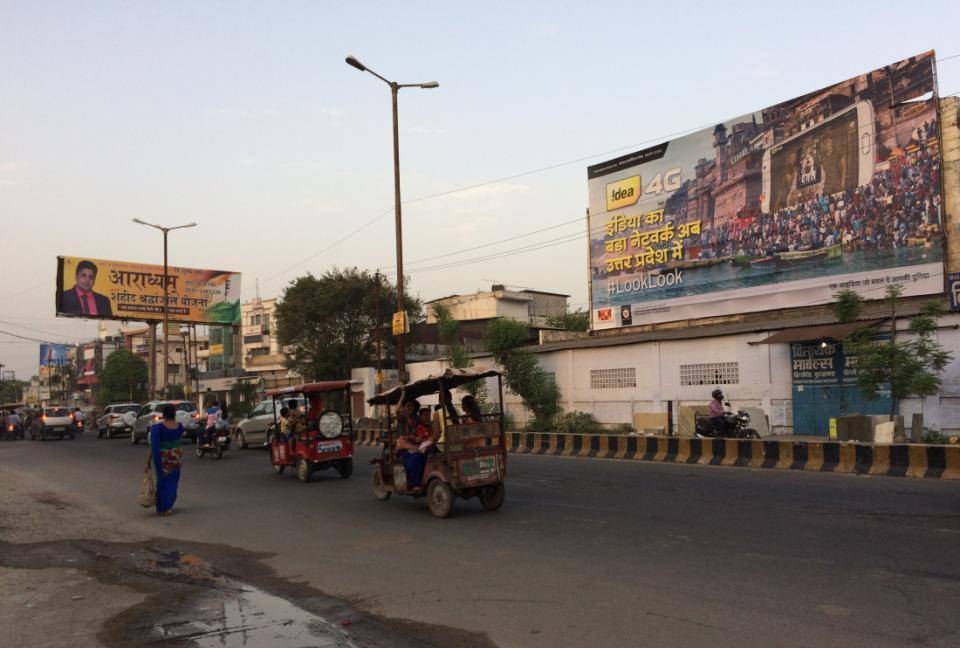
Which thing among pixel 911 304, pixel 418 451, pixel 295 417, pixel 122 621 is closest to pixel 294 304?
pixel 295 417

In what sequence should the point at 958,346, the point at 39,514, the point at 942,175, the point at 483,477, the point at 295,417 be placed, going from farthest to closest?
the point at 942,175 < the point at 958,346 < the point at 295,417 < the point at 39,514 < the point at 483,477

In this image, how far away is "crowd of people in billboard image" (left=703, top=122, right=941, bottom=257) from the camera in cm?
2180

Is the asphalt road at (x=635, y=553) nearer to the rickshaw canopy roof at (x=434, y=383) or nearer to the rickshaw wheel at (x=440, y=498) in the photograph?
the rickshaw wheel at (x=440, y=498)

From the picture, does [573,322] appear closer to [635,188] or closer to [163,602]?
[635,188]

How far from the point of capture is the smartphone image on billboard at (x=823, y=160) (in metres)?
23.3

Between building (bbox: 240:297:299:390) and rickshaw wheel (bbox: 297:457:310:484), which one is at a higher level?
building (bbox: 240:297:299:390)

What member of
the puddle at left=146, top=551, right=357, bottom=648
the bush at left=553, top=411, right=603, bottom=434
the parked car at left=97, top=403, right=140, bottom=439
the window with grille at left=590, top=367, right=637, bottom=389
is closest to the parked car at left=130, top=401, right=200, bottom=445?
the parked car at left=97, top=403, right=140, bottom=439

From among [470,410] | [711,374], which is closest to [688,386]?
[711,374]

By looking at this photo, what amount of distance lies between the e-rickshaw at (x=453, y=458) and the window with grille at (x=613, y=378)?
17.7m

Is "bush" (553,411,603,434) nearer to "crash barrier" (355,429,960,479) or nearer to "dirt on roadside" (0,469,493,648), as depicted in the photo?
"crash barrier" (355,429,960,479)

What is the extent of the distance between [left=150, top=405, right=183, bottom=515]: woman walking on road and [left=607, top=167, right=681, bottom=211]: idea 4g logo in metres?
22.2

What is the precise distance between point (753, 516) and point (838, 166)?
57.3 ft

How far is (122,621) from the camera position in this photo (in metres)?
6.14

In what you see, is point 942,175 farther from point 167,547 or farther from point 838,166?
point 167,547
